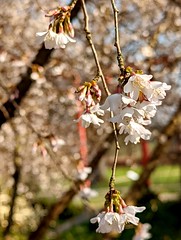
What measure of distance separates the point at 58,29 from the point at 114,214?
0.51 meters

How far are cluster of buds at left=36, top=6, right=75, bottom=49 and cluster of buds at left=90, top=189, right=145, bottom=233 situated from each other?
16.6 inches

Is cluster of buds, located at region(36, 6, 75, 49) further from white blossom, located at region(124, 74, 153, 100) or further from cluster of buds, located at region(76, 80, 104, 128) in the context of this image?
white blossom, located at region(124, 74, 153, 100)

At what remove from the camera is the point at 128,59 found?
419cm

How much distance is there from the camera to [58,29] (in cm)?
154

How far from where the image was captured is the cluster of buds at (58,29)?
152 cm

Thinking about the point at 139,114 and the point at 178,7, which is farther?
the point at 178,7

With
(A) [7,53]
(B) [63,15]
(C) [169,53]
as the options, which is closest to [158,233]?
(C) [169,53]

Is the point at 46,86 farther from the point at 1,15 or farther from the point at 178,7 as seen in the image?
the point at 178,7

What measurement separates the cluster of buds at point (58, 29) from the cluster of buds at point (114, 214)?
0.42 m

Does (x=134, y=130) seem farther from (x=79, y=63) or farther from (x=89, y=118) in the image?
(x=79, y=63)

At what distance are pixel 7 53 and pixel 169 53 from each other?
4.22 feet

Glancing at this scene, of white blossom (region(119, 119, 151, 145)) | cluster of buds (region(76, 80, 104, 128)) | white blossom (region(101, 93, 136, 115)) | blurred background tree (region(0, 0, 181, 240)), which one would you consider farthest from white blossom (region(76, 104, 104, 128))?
blurred background tree (region(0, 0, 181, 240))

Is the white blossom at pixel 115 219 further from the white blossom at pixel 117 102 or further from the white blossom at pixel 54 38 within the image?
the white blossom at pixel 54 38

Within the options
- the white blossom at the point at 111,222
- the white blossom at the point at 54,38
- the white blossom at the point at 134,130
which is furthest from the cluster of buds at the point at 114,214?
the white blossom at the point at 54,38
